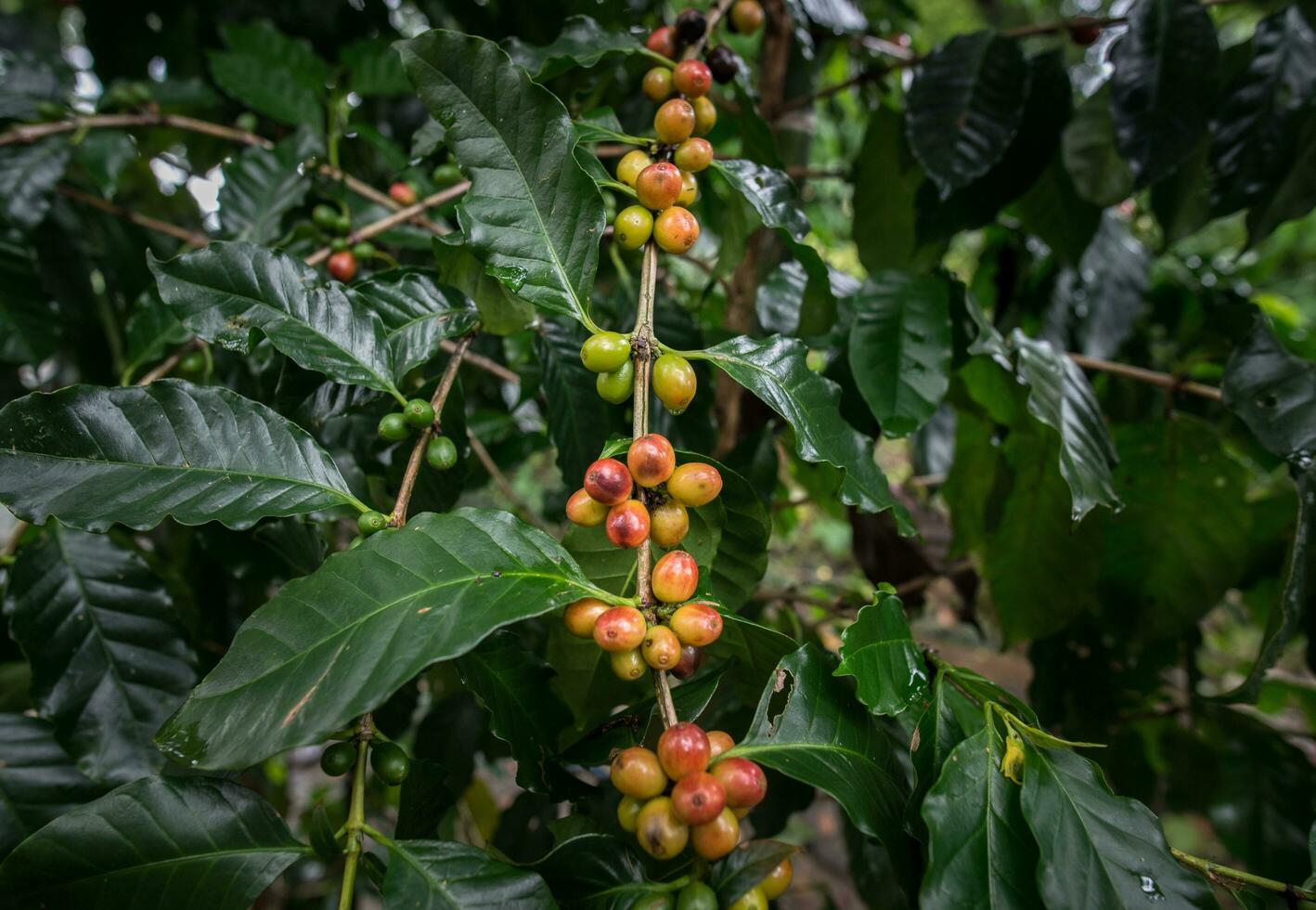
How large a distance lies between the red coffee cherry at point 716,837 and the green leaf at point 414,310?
47 cm

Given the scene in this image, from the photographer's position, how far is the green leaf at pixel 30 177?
106 cm

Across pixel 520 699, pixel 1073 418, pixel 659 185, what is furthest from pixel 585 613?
pixel 1073 418

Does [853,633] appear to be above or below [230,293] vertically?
below

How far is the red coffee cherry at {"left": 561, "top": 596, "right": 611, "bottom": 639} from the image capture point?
53cm

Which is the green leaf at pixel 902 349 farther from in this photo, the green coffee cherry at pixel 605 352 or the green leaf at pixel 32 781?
the green leaf at pixel 32 781

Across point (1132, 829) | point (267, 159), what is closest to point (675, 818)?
point (1132, 829)

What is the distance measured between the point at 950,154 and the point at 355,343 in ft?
2.50

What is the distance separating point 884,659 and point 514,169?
523mm

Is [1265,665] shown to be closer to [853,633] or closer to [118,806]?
[853,633]

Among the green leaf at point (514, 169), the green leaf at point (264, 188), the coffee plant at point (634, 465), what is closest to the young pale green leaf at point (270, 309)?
the coffee plant at point (634, 465)

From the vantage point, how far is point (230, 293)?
674 millimetres

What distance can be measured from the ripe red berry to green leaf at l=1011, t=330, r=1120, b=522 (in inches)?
31.6

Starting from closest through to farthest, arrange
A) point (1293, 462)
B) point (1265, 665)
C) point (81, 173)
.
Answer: point (1265, 665)
point (1293, 462)
point (81, 173)

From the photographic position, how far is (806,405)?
652 millimetres
